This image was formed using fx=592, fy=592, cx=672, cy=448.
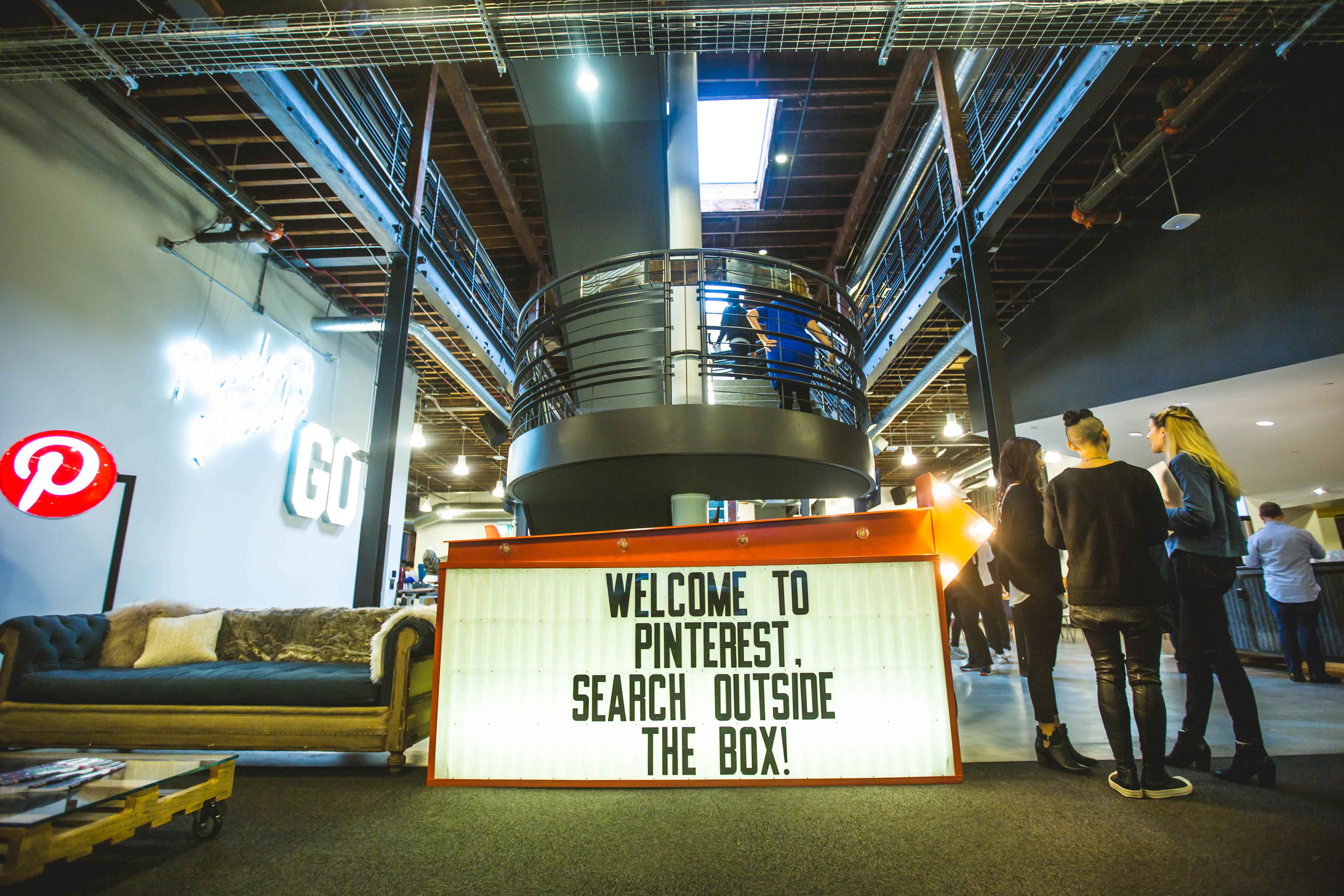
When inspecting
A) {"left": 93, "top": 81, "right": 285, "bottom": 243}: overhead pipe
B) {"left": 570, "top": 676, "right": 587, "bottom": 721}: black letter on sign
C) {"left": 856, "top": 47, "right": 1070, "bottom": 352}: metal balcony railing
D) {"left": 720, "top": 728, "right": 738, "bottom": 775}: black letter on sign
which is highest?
{"left": 856, "top": 47, "right": 1070, "bottom": 352}: metal balcony railing

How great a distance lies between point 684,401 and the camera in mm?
5320

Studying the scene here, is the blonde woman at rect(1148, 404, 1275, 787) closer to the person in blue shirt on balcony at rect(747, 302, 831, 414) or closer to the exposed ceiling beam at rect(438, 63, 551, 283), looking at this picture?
the person in blue shirt on balcony at rect(747, 302, 831, 414)

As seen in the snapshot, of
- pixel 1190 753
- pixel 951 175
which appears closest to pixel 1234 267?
pixel 951 175

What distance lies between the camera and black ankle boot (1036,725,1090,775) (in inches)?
106

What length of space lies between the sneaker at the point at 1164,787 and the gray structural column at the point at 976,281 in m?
3.35

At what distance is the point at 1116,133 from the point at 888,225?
4698mm

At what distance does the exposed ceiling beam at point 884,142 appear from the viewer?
7531mm

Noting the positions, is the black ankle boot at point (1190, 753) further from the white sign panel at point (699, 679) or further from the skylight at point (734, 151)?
the skylight at point (734, 151)

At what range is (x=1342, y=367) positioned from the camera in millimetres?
5324

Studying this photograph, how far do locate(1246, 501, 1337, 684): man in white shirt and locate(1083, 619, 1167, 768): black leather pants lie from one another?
14.4 ft

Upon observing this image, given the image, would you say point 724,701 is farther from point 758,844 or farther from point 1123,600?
point 1123,600

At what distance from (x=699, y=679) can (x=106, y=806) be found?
205 centimetres

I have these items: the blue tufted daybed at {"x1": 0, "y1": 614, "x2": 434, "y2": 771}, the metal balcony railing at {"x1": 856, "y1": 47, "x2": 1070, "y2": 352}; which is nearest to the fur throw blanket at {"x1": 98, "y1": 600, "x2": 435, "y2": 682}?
the blue tufted daybed at {"x1": 0, "y1": 614, "x2": 434, "y2": 771}

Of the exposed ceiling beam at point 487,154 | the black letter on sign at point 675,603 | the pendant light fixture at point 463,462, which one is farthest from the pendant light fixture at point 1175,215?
the pendant light fixture at point 463,462
